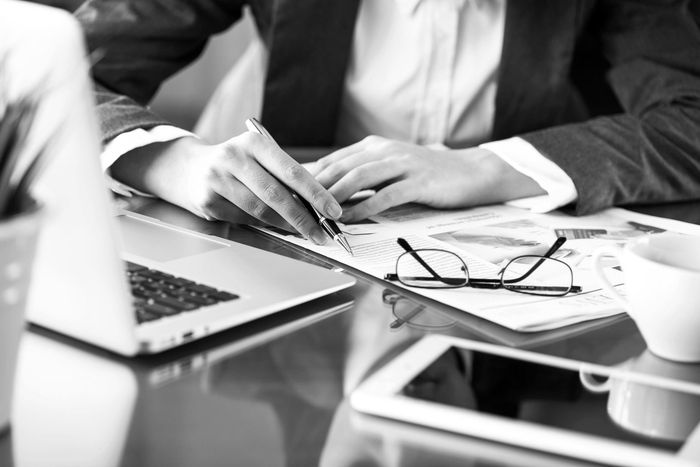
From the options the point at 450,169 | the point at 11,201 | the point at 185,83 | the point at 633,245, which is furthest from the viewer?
the point at 185,83

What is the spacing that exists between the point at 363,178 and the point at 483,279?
0.27 meters

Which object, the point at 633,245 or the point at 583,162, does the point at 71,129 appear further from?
the point at 583,162

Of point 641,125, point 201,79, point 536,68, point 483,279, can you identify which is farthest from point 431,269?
point 201,79

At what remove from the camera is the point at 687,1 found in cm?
153

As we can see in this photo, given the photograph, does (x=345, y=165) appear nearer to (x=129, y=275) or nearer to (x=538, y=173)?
(x=538, y=173)

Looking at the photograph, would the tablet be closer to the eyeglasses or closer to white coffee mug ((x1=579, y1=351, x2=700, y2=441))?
white coffee mug ((x1=579, y1=351, x2=700, y2=441))

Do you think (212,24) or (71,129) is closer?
(71,129)

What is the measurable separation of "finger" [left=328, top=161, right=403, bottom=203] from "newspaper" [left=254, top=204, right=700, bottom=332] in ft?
0.13

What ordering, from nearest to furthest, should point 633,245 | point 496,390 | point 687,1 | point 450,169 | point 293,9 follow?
point 496,390 → point 633,245 → point 450,169 → point 293,9 → point 687,1

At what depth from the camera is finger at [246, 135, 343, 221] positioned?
952 mm

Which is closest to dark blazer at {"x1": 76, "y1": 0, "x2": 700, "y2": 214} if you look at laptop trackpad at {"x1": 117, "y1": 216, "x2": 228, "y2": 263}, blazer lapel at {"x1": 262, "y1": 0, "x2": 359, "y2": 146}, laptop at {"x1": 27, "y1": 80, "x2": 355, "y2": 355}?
blazer lapel at {"x1": 262, "y1": 0, "x2": 359, "y2": 146}

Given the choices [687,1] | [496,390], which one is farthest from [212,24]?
[496,390]

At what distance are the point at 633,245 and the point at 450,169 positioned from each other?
42 cm

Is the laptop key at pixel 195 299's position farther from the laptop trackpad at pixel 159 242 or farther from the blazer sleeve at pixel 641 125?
the blazer sleeve at pixel 641 125
